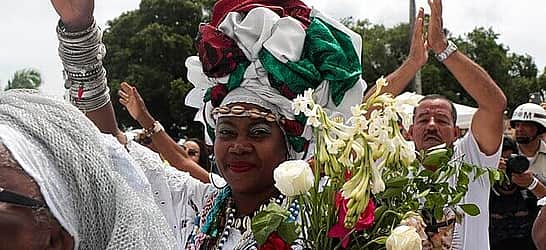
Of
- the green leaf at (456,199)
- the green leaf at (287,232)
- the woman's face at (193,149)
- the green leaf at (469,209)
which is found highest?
the woman's face at (193,149)

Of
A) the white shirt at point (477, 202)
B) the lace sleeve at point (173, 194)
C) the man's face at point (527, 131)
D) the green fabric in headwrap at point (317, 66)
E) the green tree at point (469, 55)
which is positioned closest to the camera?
the green fabric in headwrap at point (317, 66)

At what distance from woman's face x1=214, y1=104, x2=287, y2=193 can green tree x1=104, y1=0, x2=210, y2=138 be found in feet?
68.3

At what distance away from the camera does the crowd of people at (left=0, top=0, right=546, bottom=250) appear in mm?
1257

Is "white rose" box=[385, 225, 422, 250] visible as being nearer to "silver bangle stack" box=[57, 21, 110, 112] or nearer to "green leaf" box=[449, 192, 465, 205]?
"green leaf" box=[449, 192, 465, 205]

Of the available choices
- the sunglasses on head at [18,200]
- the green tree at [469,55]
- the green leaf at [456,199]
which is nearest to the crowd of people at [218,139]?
the sunglasses on head at [18,200]

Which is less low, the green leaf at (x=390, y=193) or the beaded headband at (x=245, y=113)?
the beaded headband at (x=245, y=113)

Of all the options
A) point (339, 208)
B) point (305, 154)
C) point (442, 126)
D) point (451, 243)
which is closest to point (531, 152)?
point (442, 126)

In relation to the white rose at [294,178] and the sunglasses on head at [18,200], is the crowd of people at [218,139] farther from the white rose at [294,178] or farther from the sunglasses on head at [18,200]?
the white rose at [294,178]

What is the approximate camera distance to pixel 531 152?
5266 mm

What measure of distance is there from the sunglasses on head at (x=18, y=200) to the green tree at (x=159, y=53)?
863 inches

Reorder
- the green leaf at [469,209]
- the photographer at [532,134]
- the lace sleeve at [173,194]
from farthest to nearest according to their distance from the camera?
the photographer at [532,134], the lace sleeve at [173,194], the green leaf at [469,209]

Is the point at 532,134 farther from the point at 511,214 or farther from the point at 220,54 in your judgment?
the point at 220,54

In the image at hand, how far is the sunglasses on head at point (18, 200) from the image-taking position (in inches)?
47.9

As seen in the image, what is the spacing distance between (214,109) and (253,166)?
247 mm
